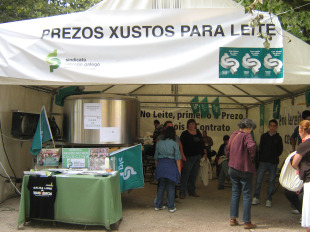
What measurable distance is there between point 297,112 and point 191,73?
455 centimetres

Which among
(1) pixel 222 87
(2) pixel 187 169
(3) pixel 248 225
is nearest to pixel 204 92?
(1) pixel 222 87

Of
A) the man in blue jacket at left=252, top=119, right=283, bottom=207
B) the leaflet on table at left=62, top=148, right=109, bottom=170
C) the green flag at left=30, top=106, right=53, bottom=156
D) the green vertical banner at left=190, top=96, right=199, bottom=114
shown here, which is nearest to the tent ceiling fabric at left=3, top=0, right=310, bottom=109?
the green vertical banner at left=190, top=96, right=199, bottom=114

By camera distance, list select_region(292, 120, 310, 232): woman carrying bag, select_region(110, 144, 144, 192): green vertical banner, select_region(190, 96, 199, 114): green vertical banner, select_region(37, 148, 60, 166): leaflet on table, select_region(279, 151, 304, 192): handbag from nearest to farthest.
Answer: select_region(292, 120, 310, 232): woman carrying bag → select_region(279, 151, 304, 192): handbag → select_region(37, 148, 60, 166): leaflet on table → select_region(110, 144, 144, 192): green vertical banner → select_region(190, 96, 199, 114): green vertical banner

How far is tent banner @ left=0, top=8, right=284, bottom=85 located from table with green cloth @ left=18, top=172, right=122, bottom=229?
1.51 meters

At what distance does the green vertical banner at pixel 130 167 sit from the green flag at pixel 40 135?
1332 mm

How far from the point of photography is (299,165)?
416cm

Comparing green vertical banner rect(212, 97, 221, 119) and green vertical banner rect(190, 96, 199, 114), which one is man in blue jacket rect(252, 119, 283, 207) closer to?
green vertical banner rect(190, 96, 199, 114)

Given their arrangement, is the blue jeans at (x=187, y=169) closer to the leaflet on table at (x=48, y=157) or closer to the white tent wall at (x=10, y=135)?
the leaflet on table at (x=48, y=157)

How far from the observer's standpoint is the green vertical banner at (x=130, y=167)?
232 inches

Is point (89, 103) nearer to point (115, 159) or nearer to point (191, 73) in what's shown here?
point (115, 159)

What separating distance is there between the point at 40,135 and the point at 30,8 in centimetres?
Answer: 961

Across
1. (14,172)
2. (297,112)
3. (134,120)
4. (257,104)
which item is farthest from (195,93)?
(14,172)

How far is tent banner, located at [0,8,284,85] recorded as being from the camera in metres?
4.88

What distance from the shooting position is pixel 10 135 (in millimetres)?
6391
